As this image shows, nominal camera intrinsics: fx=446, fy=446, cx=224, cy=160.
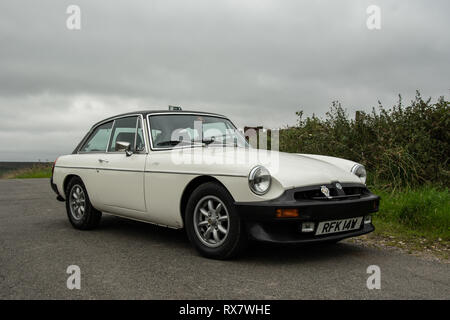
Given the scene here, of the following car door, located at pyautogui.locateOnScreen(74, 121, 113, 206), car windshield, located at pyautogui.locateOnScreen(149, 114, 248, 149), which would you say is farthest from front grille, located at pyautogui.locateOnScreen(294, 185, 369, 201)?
car door, located at pyautogui.locateOnScreen(74, 121, 113, 206)

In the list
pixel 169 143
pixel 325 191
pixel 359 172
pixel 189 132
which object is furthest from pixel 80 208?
pixel 359 172

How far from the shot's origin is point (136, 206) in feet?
17.1

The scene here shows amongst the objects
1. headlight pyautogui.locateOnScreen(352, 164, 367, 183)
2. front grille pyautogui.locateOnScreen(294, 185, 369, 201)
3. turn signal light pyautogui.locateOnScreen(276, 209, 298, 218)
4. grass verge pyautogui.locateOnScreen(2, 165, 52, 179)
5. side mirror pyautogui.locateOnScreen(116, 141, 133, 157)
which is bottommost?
grass verge pyautogui.locateOnScreen(2, 165, 52, 179)

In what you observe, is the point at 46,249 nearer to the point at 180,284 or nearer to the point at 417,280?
the point at 180,284

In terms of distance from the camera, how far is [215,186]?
4266mm

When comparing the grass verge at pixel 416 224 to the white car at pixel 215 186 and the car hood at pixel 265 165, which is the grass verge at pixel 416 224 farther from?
the car hood at pixel 265 165

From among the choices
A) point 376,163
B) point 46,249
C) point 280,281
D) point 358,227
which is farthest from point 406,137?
point 46,249

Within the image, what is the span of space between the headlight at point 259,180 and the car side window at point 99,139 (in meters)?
2.91

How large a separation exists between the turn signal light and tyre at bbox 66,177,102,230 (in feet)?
10.6

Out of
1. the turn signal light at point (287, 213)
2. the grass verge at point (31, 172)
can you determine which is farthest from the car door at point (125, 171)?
the grass verge at point (31, 172)

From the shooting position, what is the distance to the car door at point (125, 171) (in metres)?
5.21

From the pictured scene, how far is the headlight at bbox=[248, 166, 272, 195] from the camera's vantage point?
400 cm

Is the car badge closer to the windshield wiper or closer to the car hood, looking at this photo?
the car hood
